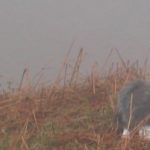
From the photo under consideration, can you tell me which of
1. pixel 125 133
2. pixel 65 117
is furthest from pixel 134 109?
pixel 65 117

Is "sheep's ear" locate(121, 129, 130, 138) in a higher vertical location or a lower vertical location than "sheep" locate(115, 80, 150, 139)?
lower

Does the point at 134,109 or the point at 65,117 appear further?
the point at 65,117

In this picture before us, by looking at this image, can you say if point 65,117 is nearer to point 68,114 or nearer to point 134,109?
point 68,114

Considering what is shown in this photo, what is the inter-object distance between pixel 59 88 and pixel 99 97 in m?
0.34

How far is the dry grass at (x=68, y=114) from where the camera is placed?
3.55m

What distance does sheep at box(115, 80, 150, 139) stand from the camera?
11.8 ft

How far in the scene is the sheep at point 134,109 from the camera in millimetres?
3584

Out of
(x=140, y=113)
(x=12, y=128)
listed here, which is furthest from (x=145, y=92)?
(x=12, y=128)

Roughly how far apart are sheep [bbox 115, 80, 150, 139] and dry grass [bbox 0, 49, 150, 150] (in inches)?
2.6

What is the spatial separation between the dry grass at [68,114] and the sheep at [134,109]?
0.21ft

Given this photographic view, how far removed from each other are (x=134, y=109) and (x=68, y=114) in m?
0.64

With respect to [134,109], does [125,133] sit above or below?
below

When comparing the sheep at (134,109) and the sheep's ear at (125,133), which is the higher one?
the sheep at (134,109)

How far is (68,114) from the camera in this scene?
4168 millimetres
